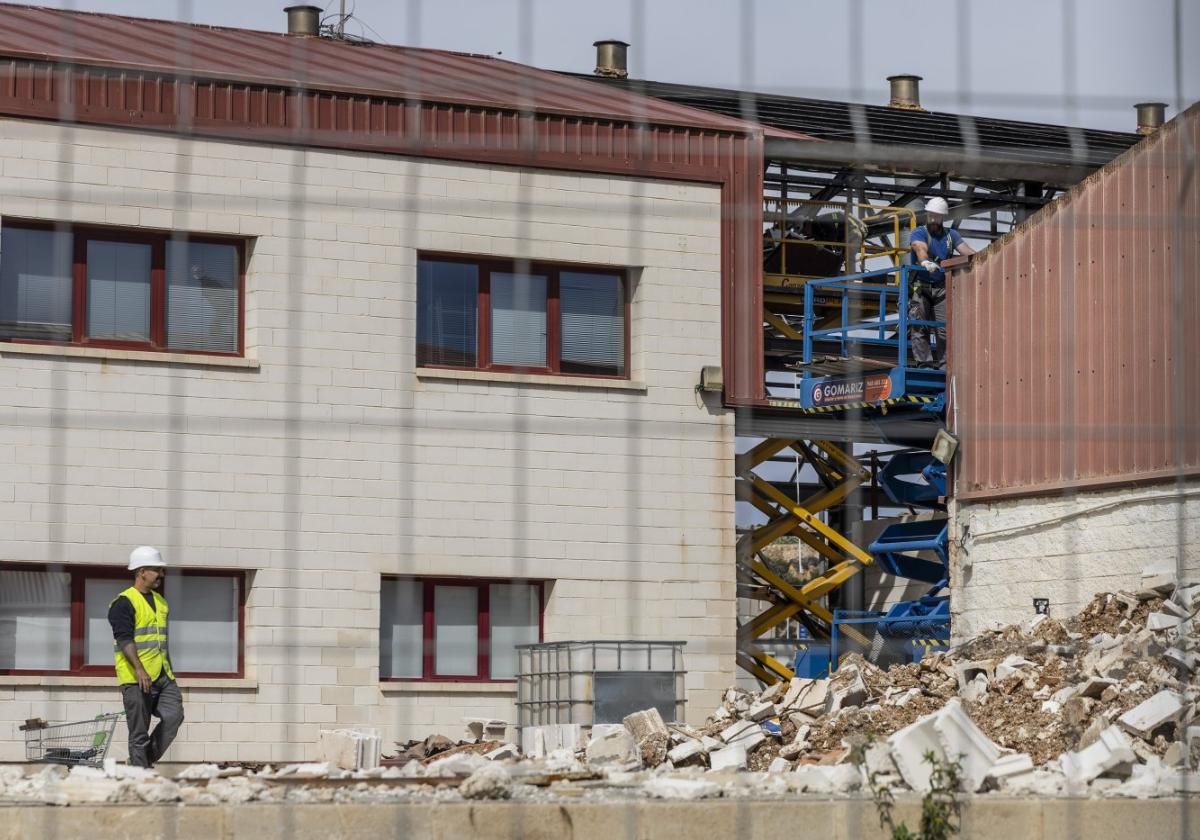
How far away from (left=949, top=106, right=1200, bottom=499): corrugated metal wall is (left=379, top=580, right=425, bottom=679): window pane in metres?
5.30

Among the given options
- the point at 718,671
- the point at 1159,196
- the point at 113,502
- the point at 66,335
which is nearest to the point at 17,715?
the point at 113,502

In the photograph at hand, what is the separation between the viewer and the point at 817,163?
2044cm

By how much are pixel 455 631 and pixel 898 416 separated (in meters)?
4.85

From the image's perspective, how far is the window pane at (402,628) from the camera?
1720cm

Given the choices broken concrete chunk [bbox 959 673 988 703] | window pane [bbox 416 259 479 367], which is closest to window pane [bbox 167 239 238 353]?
window pane [bbox 416 259 479 367]

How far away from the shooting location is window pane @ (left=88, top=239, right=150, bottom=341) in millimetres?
16594

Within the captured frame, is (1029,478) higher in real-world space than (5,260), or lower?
lower

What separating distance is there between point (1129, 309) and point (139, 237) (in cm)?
859

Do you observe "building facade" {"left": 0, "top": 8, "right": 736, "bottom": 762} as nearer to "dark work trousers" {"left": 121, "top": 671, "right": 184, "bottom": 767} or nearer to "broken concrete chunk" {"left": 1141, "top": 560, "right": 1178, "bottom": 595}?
"dark work trousers" {"left": 121, "top": 671, "right": 184, "bottom": 767}

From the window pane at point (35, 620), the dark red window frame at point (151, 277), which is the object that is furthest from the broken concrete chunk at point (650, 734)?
the dark red window frame at point (151, 277)

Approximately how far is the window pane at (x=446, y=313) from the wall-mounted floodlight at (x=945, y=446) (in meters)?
4.53

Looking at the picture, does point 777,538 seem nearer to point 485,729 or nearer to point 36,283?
point 485,729

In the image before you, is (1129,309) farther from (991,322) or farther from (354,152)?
(354,152)

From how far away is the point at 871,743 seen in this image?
10.9 m
